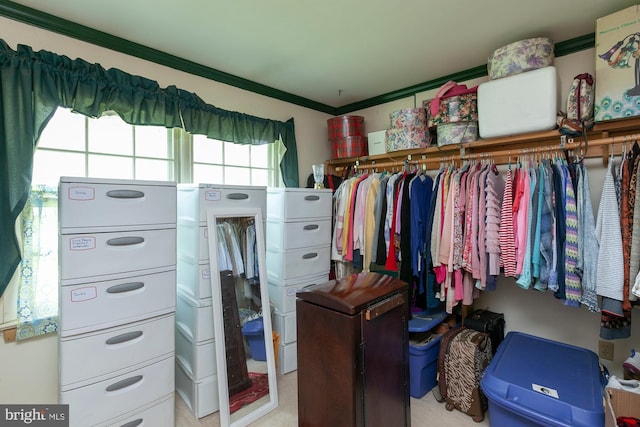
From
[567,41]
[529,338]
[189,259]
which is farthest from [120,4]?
[529,338]

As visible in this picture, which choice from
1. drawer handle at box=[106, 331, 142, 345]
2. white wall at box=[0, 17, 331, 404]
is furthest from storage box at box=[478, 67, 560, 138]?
drawer handle at box=[106, 331, 142, 345]

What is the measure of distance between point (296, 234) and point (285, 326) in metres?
0.74

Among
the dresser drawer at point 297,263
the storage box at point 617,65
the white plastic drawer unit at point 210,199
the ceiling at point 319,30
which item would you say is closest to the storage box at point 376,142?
the ceiling at point 319,30

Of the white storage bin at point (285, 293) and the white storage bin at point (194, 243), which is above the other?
the white storage bin at point (194, 243)

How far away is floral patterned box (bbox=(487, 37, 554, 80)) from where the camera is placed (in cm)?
193

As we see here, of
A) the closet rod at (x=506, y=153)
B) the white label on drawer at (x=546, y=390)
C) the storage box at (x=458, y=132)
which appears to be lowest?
the white label on drawer at (x=546, y=390)

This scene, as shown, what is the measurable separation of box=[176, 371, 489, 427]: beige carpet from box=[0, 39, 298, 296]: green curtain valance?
4.18 ft

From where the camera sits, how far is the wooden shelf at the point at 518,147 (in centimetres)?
180

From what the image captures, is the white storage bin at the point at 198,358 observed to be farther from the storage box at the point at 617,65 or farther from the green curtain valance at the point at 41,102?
the storage box at the point at 617,65

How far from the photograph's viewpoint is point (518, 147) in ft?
7.55

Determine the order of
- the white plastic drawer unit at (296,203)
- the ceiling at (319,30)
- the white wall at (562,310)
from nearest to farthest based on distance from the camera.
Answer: the ceiling at (319,30) < the white wall at (562,310) < the white plastic drawer unit at (296,203)

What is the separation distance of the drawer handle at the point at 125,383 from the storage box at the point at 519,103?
264 centimetres

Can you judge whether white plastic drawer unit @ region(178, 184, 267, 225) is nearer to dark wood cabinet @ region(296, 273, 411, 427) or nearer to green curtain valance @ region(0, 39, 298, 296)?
green curtain valance @ region(0, 39, 298, 296)

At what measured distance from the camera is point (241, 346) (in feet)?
6.67
